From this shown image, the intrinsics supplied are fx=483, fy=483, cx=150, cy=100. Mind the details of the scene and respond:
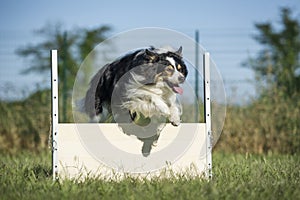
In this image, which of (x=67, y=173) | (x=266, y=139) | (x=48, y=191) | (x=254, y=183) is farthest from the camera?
(x=266, y=139)

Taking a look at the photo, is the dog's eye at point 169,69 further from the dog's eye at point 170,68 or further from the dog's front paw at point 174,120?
the dog's front paw at point 174,120

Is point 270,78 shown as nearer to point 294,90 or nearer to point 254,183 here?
point 294,90

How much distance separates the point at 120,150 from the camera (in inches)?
157

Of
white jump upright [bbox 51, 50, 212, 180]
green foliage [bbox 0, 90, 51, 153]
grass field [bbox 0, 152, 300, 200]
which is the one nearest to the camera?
grass field [bbox 0, 152, 300, 200]

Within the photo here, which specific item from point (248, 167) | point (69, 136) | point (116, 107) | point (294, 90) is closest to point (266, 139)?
point (294, 90)

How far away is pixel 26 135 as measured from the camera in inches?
306

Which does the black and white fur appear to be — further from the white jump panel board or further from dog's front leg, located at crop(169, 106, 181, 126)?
the white jump panel board

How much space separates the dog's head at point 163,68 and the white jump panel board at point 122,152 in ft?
1.28

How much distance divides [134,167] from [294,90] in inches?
170

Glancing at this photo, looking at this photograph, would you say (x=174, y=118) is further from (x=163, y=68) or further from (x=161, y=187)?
(x=161, y=187)

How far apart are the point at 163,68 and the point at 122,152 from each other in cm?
80

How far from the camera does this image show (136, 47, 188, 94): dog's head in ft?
13.6

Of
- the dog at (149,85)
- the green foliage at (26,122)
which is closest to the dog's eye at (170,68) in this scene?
the dog at (149,85)

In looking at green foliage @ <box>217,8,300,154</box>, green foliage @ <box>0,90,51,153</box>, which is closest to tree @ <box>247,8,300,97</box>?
green foliage @ <box>217,8,300,154</box>
